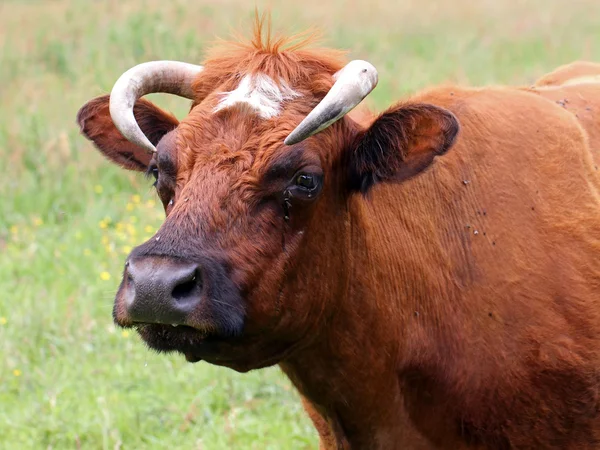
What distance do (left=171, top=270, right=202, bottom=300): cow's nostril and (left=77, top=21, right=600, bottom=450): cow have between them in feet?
0.18

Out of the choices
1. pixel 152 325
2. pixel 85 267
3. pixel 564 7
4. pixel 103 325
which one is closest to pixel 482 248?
pixel 152 325

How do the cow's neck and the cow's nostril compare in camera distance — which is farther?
the cow's neck

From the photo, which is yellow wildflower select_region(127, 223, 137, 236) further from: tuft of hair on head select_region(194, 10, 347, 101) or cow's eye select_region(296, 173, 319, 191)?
cow's eye select_region(296, 173, 319, 191)

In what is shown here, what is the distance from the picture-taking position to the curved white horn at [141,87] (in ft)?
14.3

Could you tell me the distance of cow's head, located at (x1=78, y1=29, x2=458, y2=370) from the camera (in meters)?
3.69

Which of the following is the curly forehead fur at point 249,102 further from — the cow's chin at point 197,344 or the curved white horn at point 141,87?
the cow's chin at point 197,344

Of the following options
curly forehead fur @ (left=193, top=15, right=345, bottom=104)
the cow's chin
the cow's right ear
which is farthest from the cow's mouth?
the cow's right ear

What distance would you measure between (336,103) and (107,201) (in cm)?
623

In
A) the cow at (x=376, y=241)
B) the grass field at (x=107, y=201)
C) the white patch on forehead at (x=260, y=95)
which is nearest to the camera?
the cow at (x=376, y=241)

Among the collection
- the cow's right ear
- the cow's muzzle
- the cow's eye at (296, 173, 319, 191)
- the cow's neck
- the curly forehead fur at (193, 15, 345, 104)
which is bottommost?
the cow's neck

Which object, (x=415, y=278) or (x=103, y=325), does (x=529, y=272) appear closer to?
(x=415, y=278)

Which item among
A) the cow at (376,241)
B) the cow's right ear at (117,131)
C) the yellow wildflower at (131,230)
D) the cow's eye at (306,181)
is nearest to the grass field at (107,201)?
the yellow wildflower at (131,230)

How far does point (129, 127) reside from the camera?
436 centimetres

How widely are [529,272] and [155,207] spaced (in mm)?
5739
